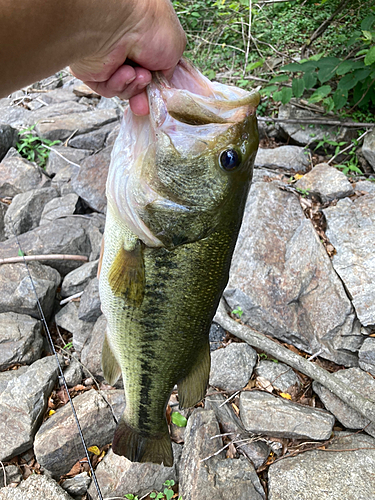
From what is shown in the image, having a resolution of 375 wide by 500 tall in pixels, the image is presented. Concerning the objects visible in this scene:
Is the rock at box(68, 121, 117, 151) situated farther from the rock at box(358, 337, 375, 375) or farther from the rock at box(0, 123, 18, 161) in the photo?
the rock at box(358, 337, 375, 375)

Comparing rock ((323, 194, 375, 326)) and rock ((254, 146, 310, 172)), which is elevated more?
rock ((254, 146, 310, 172))

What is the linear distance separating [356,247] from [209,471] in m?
2.52

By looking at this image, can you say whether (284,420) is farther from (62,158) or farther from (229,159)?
(62,158)

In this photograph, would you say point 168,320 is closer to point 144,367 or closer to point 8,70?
point 144,367

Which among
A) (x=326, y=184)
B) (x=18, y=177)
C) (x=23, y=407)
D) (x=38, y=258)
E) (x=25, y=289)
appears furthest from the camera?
(x=18, y=177)

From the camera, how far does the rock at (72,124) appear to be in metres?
6.54

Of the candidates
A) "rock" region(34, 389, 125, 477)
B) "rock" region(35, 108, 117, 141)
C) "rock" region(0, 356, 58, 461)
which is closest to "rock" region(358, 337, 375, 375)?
"rock" region(34, 389, 125, 477)

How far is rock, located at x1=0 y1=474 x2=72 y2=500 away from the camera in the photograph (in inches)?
107

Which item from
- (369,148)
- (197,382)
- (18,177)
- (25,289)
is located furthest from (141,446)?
(18,177)

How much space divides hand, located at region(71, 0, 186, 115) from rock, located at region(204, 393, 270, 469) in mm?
2659

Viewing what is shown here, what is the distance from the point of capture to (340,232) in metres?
4.02

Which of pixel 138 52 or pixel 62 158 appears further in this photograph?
pixel 62 158

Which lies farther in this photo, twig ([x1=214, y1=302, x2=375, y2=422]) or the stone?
the stone

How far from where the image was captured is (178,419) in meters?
3.29
